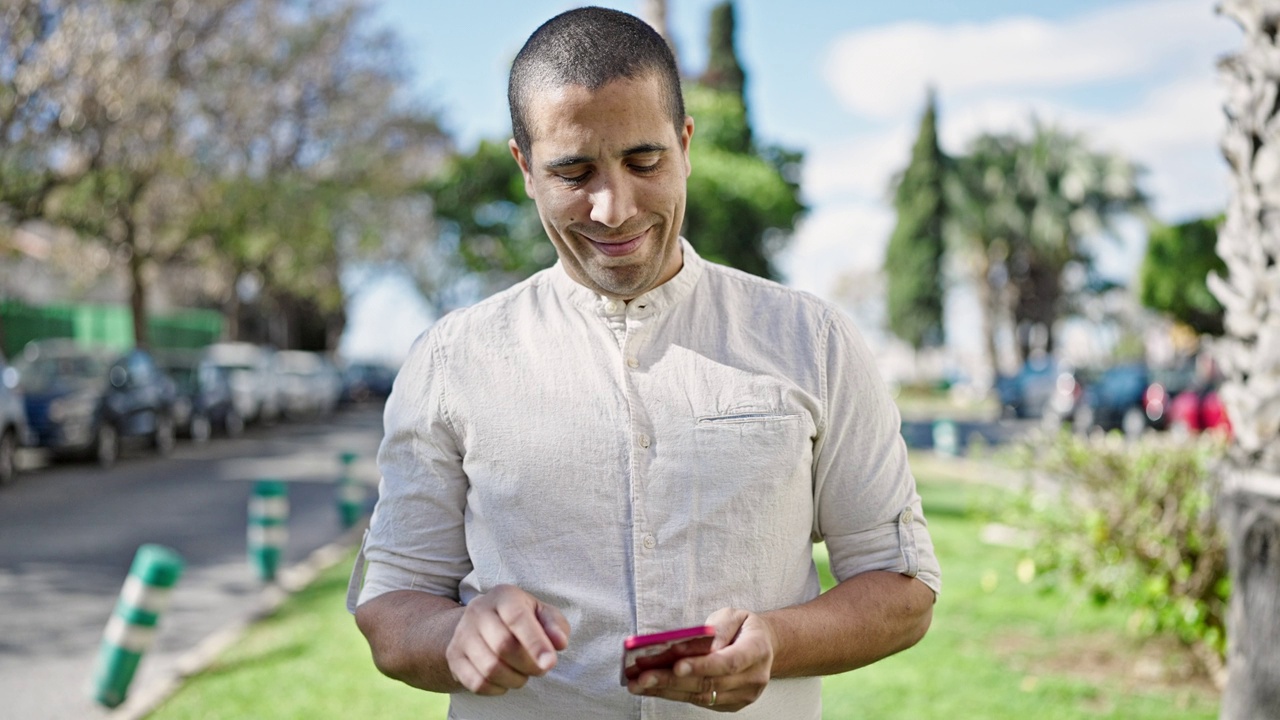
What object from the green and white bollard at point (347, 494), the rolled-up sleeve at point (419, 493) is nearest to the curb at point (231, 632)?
the green and white bollard at point (347, 494)

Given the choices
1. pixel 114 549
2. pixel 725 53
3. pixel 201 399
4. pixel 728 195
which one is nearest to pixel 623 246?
pixel 114 549

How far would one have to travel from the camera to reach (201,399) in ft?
79.9

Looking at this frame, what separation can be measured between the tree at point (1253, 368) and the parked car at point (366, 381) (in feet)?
133

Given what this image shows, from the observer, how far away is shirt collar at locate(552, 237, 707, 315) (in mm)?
2008

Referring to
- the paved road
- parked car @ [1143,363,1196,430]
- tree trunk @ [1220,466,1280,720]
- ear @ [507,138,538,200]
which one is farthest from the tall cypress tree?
ear @ [507,138,538,200]

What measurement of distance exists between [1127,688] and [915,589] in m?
4.47

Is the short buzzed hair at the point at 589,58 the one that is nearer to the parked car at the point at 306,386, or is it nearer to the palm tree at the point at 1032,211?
the parked car at the point at 306,386

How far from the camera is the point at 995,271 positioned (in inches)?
1887

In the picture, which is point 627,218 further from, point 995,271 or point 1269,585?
point 995,271

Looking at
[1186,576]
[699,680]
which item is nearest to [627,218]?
[699,680]

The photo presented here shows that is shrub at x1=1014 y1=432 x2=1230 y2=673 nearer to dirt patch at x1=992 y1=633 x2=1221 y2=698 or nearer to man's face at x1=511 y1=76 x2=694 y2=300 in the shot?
dirt patch at x1=992 y1=633 x2=1221 y2=698

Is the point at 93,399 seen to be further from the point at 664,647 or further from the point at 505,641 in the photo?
the point at 664,647

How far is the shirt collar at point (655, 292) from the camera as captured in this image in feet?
6.59

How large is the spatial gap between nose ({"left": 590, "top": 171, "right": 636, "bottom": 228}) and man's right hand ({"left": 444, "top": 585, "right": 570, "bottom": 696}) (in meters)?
0.58
